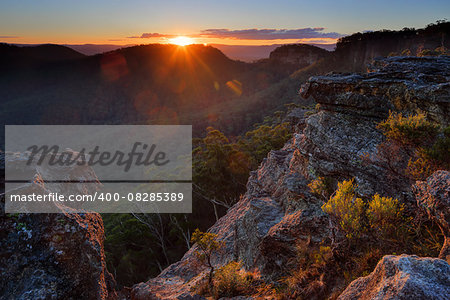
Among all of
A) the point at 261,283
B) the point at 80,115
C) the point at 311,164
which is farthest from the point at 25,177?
→ the point at 80,115

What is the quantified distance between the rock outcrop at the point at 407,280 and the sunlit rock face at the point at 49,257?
4379 millimetres

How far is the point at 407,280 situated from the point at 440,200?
6.30 feet

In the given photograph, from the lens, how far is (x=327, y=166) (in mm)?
7816

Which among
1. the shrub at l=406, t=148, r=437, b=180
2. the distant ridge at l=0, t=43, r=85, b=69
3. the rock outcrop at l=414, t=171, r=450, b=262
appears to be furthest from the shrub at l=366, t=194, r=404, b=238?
the distant ridge at l=0, t=43, r=85, b=69

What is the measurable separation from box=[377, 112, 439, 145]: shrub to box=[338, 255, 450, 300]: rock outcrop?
12.8ft

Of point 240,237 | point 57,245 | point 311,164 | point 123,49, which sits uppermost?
point 123,49

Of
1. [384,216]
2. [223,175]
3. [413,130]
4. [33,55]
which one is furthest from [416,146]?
[33,55]

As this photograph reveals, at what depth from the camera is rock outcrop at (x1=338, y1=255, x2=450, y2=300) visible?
2.96 m

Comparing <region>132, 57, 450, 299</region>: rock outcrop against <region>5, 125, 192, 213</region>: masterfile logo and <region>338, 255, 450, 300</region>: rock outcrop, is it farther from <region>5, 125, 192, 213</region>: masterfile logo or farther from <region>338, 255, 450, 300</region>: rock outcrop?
<region>5, 125, 192, 213</region>: masterfile logo

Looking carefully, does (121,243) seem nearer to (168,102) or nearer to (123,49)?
(168,102)

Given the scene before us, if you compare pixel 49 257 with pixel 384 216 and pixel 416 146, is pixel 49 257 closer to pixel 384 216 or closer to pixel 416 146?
pixel 384 216

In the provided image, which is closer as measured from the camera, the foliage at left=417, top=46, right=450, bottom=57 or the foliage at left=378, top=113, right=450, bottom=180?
the foliage at left=378, top=113, right=450, bottom=180

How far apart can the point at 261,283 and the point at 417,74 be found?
7.91m

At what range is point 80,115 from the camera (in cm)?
10794
